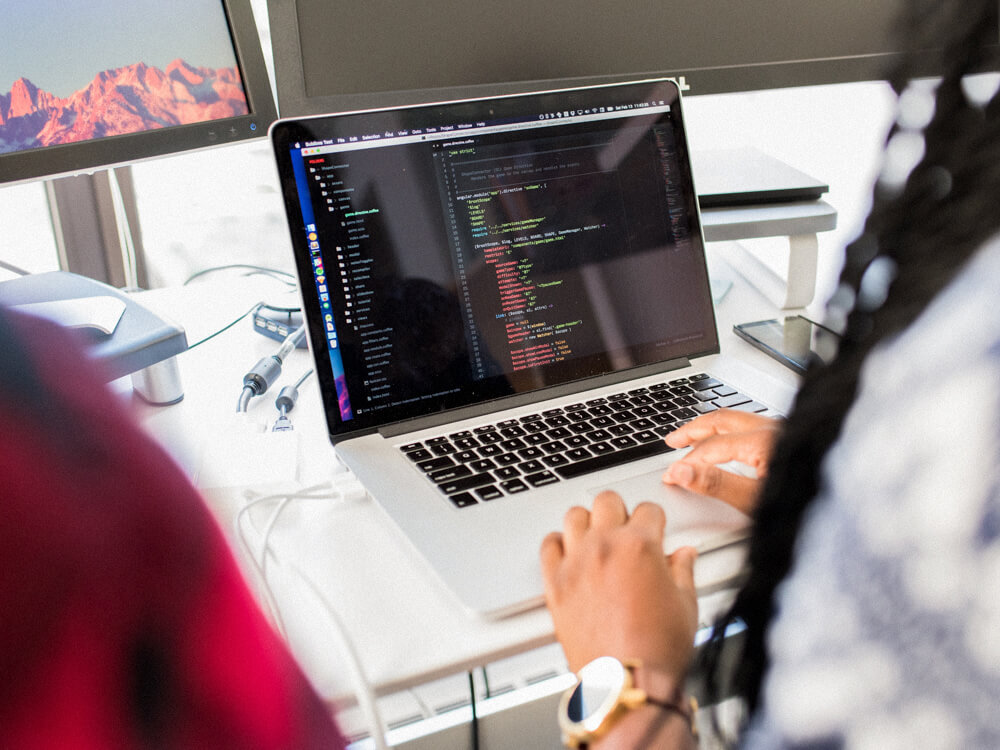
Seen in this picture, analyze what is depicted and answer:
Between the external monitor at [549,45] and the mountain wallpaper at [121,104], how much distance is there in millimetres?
64

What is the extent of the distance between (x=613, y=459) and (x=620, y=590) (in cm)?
17

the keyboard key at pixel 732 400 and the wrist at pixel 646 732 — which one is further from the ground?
the keyboard key at pixel 732 400

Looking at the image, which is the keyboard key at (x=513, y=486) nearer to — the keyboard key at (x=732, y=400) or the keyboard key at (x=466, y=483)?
the keyboard key at (x=466, y=483)

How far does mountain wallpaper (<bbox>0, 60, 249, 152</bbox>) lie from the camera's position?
0.71m

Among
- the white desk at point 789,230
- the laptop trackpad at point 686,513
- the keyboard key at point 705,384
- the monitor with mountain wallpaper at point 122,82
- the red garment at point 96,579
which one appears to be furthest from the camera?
the white desk at point 789,230

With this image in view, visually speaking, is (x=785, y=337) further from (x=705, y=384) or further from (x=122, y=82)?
(x=122, y=82)

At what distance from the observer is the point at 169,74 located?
31.3 inches

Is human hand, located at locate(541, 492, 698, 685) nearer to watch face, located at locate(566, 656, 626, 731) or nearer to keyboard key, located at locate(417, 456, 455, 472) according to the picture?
watch face, located at locate(566, 656, 626, 731)

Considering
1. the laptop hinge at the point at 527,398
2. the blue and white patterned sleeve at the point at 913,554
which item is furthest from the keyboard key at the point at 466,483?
the blue and white patterned sleeve at the point at 913,554

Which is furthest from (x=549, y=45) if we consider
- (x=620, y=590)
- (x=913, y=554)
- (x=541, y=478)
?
(x=913, y=554)

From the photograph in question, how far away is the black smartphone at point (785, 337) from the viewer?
35.3 inches

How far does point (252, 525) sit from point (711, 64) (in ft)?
2.44

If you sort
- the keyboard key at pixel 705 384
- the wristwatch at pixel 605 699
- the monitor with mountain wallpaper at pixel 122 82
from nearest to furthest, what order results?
1. the wristwatch at pixel 605 699
2. the monitor with mountain wallpaper at pixel 122 82
3. the keyboard key at pixel 705 384

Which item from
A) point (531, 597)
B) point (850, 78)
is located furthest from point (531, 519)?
point (850, 78)
